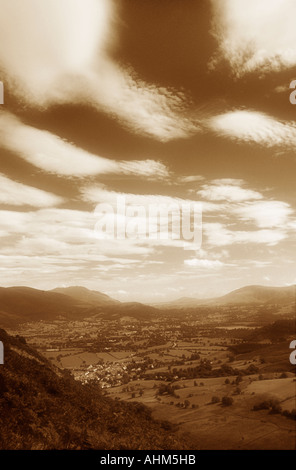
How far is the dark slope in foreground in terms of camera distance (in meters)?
18.6

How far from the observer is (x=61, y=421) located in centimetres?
2161

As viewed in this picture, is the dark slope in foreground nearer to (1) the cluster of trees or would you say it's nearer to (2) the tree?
(2) the tree

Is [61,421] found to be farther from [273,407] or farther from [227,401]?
[273,407]

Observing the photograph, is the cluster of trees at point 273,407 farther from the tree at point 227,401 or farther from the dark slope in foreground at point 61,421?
the dark slope in foreground at point 61,421

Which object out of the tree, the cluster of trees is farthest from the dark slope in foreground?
the cluster of trees

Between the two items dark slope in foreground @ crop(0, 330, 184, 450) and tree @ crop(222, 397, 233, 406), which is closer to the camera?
dark slope in foreground @ crop(0, 330, 184, 450)

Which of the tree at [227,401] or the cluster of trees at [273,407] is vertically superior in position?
the cluster of trees at [273,407]

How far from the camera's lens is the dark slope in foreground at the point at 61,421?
18562mm

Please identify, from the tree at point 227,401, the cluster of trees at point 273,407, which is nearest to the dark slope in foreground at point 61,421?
the tree at point 227,401

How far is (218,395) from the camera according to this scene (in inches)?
1231

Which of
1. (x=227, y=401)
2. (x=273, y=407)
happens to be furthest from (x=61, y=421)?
(x=273, y=407)
